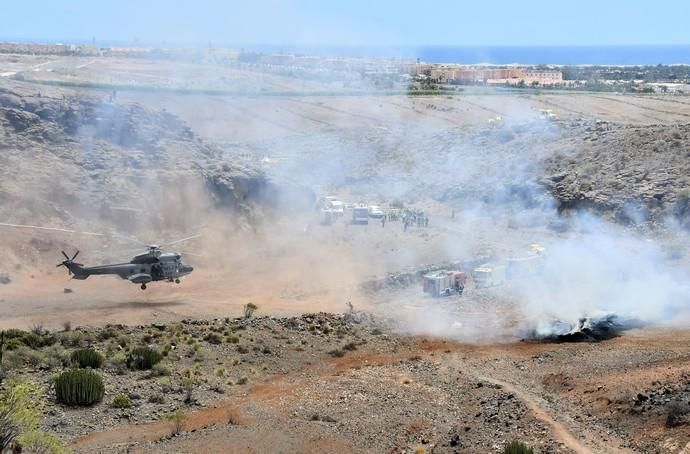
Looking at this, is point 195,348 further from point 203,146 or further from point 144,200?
point 203,146

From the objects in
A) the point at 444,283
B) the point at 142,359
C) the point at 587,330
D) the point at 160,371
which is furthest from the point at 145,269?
the point at 587,330

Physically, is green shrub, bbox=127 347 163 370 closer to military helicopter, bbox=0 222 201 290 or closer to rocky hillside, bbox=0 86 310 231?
military helicopter, bbox=0 222 201 290

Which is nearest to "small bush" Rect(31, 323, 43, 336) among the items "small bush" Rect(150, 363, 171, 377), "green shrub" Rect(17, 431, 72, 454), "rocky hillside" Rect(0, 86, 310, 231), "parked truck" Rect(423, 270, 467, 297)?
"small bush" Rect(150, 363, 171, 377)

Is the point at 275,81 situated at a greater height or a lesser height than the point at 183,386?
greater

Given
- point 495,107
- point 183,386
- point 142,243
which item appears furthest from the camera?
point 495,107

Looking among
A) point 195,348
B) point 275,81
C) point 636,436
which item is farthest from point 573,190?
point 275,81

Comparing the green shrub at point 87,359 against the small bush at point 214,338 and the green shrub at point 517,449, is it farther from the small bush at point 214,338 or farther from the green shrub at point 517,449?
the green shrub at point 517,449

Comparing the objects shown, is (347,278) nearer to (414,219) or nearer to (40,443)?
(414,219)
